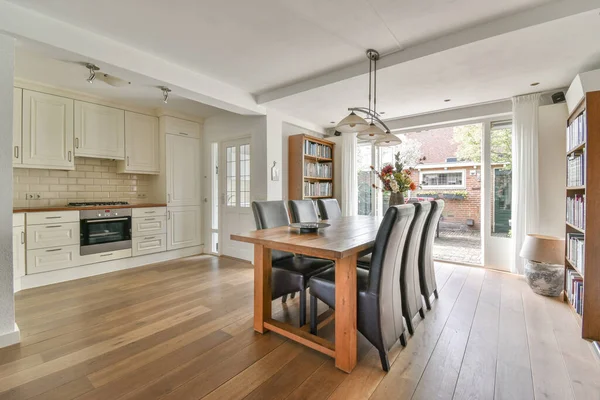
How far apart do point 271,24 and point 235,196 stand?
2875 millimetres

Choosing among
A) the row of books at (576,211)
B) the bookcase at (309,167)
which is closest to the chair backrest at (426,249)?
the row of books at (576,211)

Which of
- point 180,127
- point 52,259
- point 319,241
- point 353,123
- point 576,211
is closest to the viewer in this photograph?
point 319,241

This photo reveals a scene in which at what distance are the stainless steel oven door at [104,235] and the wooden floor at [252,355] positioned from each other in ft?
2.94

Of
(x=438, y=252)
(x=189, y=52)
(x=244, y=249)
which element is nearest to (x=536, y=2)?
(x=189, y=52)

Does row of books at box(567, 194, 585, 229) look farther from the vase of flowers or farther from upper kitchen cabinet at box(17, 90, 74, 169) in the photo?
upper kitchen cabinet at box(17, 90, 74, 169)

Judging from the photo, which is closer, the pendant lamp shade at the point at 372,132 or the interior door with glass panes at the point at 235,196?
the pendant lamp shade at the point at 372,132

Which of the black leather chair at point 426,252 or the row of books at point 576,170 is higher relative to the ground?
the row of books at point 576,170

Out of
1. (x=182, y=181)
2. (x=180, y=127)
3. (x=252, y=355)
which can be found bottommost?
(x=252, y=355)

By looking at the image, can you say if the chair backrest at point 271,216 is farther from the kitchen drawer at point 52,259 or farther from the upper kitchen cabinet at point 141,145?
the upper kitchen cabinet at point 141,145

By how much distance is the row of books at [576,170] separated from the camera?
7.72ft

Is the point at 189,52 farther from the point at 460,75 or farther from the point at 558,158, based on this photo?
the point at 558,158

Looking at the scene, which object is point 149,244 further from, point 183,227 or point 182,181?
point 182,181

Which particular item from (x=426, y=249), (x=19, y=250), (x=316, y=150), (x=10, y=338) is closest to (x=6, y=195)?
(x=10, y=338)

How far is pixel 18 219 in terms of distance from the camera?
10.2 feet
